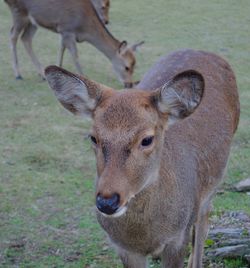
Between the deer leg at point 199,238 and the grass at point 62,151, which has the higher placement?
the deer leg at point 199,238

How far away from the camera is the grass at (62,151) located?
479 centimetres

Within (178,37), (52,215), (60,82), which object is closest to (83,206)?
(52,215)

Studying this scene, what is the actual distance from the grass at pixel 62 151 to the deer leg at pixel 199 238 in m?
0.20

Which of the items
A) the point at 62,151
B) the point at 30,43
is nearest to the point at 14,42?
the point at 30,43

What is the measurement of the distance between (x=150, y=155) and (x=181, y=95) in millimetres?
338

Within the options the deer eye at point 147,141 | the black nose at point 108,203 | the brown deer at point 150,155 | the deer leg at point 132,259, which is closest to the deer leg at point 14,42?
the brown deer at point 150,155

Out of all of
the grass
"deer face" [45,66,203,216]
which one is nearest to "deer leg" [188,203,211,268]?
the grass

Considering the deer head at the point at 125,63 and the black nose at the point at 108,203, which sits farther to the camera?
the deer head at the point at 125,63

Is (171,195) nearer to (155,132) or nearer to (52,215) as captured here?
(155,132)

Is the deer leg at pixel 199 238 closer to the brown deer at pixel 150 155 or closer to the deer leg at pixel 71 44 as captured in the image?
the brown deer at pixel 150 155

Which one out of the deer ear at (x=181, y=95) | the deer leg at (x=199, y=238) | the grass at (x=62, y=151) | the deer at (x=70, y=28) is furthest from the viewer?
the deer at (x=70, y=28)

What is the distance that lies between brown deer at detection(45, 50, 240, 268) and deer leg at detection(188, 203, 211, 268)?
25cm

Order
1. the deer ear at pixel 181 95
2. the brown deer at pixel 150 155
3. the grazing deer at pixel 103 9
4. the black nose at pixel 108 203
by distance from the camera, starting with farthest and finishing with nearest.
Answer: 1. the grazing deer at pixel 103 9
2. the deer ear at pixel 181 95
3. the brown deer at pixel 150 155
4. the black nose at pixel 108 203

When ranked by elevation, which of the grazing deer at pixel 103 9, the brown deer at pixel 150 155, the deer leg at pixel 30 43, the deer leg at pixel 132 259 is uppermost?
the brown deer at pixel 150 155
